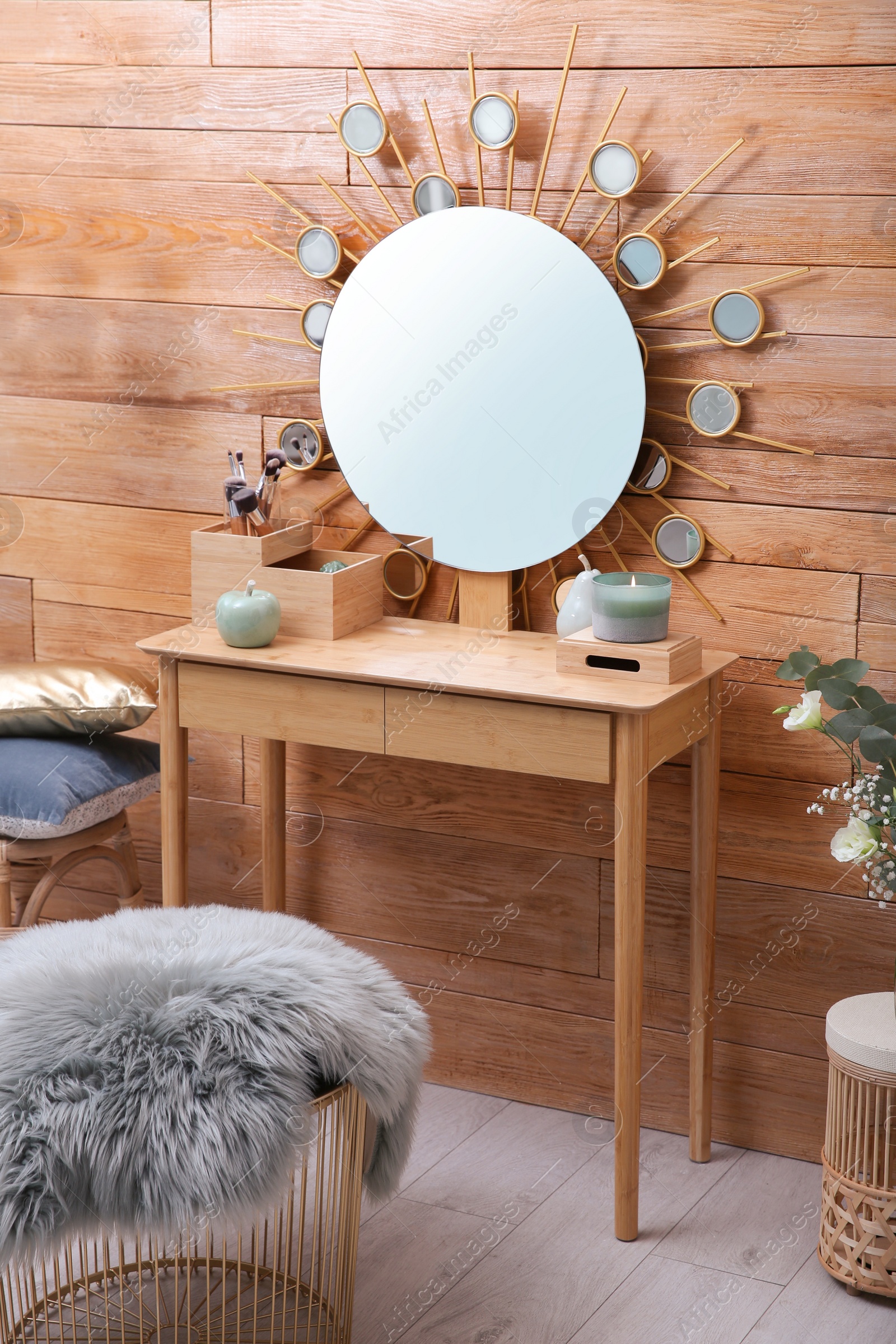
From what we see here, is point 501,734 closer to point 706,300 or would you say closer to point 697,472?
point 697,472

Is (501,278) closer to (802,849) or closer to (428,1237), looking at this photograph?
(802,849)

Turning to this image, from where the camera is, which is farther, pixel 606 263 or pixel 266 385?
pixel 266 385

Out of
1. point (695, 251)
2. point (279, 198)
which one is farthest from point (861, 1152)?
point (279, 198)

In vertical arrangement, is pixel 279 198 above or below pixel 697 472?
above

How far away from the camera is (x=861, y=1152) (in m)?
1.97

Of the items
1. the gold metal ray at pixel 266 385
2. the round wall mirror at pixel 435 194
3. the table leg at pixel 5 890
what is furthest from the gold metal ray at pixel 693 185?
the table leg at pixel 5 890

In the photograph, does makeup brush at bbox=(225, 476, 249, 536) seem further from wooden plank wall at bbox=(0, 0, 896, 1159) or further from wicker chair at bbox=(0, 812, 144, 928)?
wicker chair at bbox=(0, 812, 144, 928)

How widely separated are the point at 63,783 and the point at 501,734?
795 mm

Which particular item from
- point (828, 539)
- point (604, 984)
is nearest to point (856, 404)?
point (828, 539)

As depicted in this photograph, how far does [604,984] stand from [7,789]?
1081mm

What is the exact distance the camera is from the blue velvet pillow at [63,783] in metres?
2.32

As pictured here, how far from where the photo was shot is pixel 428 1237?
83.2 inches

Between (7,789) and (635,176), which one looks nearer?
(635,176)

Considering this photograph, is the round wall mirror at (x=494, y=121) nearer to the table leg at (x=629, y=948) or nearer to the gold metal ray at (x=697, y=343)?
the gold metal ray at (x=697, y=343)
